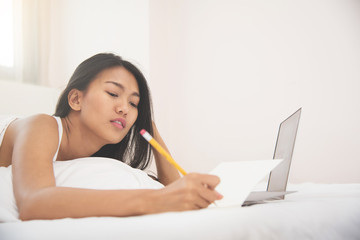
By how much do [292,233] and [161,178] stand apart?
754mm

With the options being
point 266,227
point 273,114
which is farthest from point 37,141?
point 273,114

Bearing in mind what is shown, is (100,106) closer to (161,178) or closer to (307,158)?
(161,178)

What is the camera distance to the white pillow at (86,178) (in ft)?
1.65

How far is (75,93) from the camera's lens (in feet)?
2.86

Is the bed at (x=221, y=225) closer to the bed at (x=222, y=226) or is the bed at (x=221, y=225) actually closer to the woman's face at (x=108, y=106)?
the bed at (x=222, y=226)

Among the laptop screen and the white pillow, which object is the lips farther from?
the laptop screen

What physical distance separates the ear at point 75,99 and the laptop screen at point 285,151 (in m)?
0.66

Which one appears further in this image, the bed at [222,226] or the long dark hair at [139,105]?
the long dark hair at [139,105]

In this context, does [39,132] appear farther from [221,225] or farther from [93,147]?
[221,225]

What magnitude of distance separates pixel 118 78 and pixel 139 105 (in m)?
0.19

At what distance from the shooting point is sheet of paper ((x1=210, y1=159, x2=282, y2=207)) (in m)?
0.45

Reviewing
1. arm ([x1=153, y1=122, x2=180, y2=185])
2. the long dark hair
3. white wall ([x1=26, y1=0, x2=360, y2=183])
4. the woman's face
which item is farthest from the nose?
white wall ([x1=26, y1=0, x2=360, y2=183])

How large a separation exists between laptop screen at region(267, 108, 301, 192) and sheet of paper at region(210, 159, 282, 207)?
0.58 ft

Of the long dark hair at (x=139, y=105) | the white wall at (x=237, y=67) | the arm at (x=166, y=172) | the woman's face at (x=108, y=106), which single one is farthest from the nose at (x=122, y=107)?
the white wall at (x=237, y=67)
